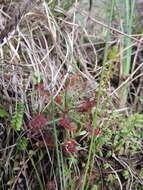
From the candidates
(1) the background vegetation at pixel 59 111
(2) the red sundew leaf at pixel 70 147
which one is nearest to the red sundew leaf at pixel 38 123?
(1) the background vegetation at pixel 59 111

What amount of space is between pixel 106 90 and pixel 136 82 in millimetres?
271

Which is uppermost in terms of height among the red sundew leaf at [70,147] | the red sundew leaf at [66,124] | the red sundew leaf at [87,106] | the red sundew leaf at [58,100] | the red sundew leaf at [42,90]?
the red sundew leaf at [42,90]

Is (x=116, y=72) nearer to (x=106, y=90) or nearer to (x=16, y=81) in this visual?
(x=106, y=90)

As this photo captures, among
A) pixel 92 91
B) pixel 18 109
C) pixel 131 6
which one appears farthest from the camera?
pixel 131 6

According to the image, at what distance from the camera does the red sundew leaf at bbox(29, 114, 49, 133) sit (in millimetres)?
1231

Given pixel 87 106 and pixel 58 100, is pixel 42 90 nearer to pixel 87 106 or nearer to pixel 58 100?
pixel 58 100

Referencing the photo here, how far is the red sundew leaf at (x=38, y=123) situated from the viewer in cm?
123

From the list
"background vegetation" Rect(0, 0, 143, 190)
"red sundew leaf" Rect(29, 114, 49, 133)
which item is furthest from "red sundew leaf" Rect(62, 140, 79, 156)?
"red sundew leaf" Rect(29, 114, 49, 133)

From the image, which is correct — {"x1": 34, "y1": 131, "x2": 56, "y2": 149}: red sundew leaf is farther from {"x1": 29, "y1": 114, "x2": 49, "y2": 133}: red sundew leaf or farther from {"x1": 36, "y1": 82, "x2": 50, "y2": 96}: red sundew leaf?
{"x1": 36, "y1": 82, "x2": 50, "y2": 96}: red sundew leaf

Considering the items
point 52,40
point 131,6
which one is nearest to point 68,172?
point 52,40

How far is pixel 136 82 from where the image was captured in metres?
1.71

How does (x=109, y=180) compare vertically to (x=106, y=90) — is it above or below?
below

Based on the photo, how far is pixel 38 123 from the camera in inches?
48.5

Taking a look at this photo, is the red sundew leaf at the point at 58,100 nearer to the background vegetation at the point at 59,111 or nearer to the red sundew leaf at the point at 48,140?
the background vegetation at the point at 59,111
